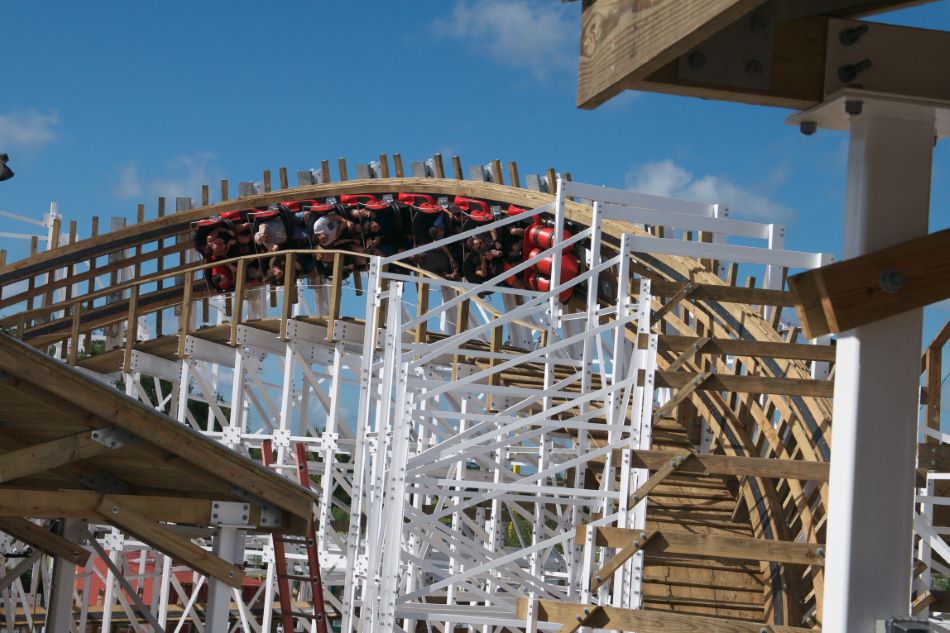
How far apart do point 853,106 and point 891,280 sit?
41 centimetres

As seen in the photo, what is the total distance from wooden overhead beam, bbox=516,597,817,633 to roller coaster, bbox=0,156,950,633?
0.02 meters

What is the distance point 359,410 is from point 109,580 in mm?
5606

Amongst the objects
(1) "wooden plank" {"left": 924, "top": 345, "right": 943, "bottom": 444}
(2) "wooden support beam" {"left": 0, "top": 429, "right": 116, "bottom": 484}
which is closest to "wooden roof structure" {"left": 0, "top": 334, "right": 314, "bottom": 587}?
(2) "wooden support beam" {"left": 0, "top": 429, "right": 116, "bottom": 484}

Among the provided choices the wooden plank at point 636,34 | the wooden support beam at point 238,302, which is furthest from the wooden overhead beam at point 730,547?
the wooden support beam at point 238,302

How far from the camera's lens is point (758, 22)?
2947 millimetres

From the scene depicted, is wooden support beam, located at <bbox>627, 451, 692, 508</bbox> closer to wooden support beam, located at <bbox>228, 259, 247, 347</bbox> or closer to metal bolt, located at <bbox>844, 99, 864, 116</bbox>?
metal bolt, located at <bbox>844, 99, 864, 116</bbox>

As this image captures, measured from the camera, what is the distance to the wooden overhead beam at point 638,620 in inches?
192

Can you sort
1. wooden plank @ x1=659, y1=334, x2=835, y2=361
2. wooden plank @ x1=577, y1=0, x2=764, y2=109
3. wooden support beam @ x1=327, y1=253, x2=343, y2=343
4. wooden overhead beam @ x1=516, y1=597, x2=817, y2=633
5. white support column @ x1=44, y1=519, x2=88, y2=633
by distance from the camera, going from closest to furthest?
1. wooden plank @ x1=577, y1=0, x2=764, y2=109
2. wooden overhead beam @ x1=516, y1=597, x2=817, y2=633
3. white support column @ x1=44, y1=519, x2=88, y2=633
4. wooden plank @ x1=659, y1=334, x2=835, y2=361
5. wooden support beam @ x1=327, y1=253, x2=343, y2=343

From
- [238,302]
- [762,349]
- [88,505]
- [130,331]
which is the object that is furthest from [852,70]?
[130,331]

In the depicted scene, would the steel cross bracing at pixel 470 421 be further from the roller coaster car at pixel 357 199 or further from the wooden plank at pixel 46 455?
the roller coaster car at pixel 357 199

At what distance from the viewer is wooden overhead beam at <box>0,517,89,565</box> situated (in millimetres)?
7828

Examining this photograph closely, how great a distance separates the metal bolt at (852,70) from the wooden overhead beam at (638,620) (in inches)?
→ 96.5

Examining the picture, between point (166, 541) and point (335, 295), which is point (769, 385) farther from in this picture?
point (335, 295)

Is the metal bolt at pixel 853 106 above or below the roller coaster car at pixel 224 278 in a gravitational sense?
below
